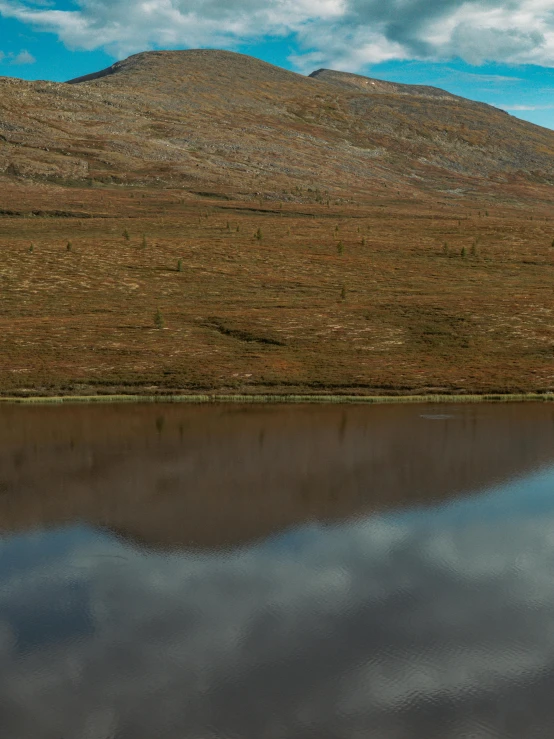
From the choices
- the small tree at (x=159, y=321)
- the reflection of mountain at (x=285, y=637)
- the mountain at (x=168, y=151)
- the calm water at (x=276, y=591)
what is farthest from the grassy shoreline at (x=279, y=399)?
the mountain at (x=168, y=151)

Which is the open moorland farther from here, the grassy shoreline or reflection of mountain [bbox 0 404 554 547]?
reflection of mountain [bbox 0 404 554 547]

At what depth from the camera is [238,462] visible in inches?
1196

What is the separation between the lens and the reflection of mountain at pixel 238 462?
78.8 ft

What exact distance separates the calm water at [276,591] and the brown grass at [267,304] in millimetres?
15789

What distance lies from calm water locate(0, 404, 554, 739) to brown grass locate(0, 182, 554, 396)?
51.8 ft

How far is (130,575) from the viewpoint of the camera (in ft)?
62.0

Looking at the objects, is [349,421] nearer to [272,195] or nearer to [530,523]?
[530,523]

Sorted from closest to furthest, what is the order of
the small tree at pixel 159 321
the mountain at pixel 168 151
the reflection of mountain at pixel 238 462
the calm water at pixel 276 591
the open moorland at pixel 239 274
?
the calm water at pixel 276 591, the reflection of mountain at pixel 238 462, the open moorland at pixel 239 274, the small tree at pixel 159 321, the mountain at pixel 168 151

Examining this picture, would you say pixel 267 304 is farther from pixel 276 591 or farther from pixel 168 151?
pixel 168 151

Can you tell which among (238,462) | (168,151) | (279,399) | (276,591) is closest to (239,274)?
(279,399)

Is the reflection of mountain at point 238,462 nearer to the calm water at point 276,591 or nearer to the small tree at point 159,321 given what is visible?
the calm water at point 276,591

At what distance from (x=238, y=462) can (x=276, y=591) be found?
500 inches

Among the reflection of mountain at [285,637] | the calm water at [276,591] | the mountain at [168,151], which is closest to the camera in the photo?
the reflection of mountain at [285,637]

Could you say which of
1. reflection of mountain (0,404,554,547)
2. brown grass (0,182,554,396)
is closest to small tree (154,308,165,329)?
brown grass (0,182,554,396)
